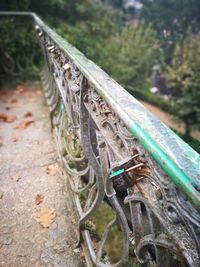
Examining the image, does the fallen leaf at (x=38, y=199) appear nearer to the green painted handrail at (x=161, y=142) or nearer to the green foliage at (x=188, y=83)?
the green painted handrail at (x=161, y=142)

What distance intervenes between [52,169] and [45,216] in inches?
26.2

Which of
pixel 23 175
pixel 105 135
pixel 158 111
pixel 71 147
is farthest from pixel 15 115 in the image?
pixel 158 111

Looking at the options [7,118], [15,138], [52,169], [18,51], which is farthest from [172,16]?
[52,169]

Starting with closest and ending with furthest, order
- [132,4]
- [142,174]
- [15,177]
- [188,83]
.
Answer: [142,174] → [15,177] → [188,83] → [132,4]

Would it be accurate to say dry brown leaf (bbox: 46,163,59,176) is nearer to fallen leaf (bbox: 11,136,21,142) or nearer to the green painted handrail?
fallen leaf (bbox: 11,136,21,142)

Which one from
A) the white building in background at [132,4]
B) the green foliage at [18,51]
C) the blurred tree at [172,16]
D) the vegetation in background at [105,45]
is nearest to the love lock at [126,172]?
the vegetation in background at [105,45]

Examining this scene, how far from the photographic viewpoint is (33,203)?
7.91 feet

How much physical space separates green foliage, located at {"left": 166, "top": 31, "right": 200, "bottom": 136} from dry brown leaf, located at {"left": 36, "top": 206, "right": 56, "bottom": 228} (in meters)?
7.75

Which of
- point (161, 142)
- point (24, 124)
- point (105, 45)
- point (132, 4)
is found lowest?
point (24, 124)

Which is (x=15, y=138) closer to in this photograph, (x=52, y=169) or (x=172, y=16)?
(x=52, y=169)

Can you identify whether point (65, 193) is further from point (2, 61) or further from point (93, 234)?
point (2, 61)

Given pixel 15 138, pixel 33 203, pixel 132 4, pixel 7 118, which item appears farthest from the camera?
pixel 132 4

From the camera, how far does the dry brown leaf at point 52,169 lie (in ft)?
9.18

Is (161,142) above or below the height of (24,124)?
above
